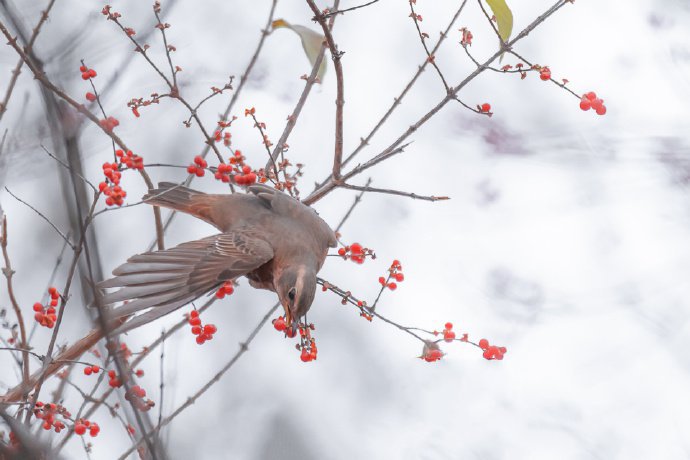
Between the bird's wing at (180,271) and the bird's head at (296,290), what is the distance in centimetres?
17

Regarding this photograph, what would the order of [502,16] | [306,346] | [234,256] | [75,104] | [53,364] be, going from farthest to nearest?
[234,256], [306,346], [502,16], [53,364], [75,104]

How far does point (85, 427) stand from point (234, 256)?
Result: 1037mm

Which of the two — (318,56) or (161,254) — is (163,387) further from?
(318,56)

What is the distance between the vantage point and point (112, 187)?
243cm

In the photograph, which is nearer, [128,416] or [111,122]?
[128,416]

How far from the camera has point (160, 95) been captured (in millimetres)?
2975

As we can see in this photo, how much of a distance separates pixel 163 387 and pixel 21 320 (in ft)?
2.37

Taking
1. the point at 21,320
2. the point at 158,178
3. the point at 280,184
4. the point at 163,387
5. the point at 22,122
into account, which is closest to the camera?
the point at 163,387

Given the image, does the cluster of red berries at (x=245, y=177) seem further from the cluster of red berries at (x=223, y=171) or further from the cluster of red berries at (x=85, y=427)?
the cluster of red berries at (x=85, y=427)

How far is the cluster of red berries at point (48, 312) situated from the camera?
2494 millimetres

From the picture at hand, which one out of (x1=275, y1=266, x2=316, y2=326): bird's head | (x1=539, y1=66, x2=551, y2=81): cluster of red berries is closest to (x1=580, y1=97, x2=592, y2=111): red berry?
(x1=539, y1=66, x2=551, y2=81): cluster of red berries

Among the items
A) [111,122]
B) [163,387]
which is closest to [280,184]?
[111,122]

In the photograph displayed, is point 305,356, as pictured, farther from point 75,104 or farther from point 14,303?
point 75,104

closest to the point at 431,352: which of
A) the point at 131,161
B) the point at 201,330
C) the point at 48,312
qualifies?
the point at 201,330
